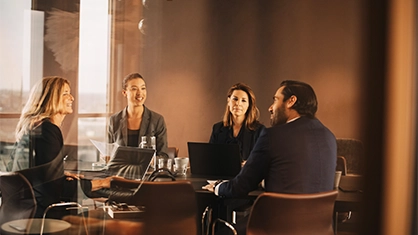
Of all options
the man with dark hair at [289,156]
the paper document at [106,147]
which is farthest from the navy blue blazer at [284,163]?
the paper document at [106,147]

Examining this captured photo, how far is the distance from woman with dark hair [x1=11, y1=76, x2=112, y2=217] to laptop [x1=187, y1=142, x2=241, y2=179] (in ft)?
0.81

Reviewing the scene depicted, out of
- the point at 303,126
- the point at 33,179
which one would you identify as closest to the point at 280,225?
the point at 303,126

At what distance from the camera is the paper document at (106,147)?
1.16 meters

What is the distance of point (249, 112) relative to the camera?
1060mm

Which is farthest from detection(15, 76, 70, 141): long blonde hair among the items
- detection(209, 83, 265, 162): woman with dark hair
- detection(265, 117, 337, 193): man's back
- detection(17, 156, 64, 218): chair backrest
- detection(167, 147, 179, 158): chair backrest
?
detection(265, 117, 337, 193): man's back

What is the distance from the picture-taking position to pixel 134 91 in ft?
3.67

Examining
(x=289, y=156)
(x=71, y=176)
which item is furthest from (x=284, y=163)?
(x=71, y=176)

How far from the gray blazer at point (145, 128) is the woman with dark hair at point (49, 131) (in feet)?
0.39

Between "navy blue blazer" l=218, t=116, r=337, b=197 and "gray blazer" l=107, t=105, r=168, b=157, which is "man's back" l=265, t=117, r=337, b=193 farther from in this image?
"gray blazer" l=107, t=105, r=168, b=157

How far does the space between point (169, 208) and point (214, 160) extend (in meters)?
0.16

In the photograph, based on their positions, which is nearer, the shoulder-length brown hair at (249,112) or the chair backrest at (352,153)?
the chair backrest at (352,153)

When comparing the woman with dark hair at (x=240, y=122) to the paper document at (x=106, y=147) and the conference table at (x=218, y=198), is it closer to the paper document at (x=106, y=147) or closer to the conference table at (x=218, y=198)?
the conference table at (x=218, y=198)

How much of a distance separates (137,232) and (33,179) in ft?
1.06

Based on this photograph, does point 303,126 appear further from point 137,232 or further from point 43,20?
point 43,20
